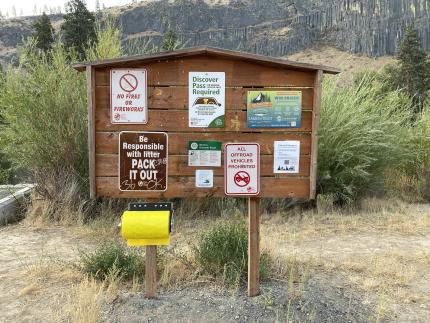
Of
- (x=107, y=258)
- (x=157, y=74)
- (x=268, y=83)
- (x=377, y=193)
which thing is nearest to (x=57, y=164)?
(x=107, y=258)

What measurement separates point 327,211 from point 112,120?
545cm

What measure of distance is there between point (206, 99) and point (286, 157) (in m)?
0.82

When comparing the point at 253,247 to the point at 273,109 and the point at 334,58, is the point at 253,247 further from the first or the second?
the point at 334,58

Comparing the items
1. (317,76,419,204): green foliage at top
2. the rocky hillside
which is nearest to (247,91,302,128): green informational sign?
(317,76,419,204): green foliage at top

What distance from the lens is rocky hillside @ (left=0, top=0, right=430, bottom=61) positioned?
7444cm

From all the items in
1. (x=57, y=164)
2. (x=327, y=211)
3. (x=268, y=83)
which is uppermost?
(x=268, y=83)

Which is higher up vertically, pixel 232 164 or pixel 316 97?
pixel 316 97

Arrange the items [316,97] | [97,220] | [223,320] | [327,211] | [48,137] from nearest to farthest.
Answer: [223,320], [316,97], [97,220], [48,137], [327,211]

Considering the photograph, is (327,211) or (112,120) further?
(327,211)

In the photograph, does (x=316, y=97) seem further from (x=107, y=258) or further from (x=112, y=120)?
(x=107, y=258)

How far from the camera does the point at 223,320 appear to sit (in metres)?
3.62

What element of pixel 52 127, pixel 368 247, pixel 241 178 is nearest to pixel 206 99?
pixel 241 178

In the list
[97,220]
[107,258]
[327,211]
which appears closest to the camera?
[107,258]

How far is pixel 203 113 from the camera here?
391 cm
